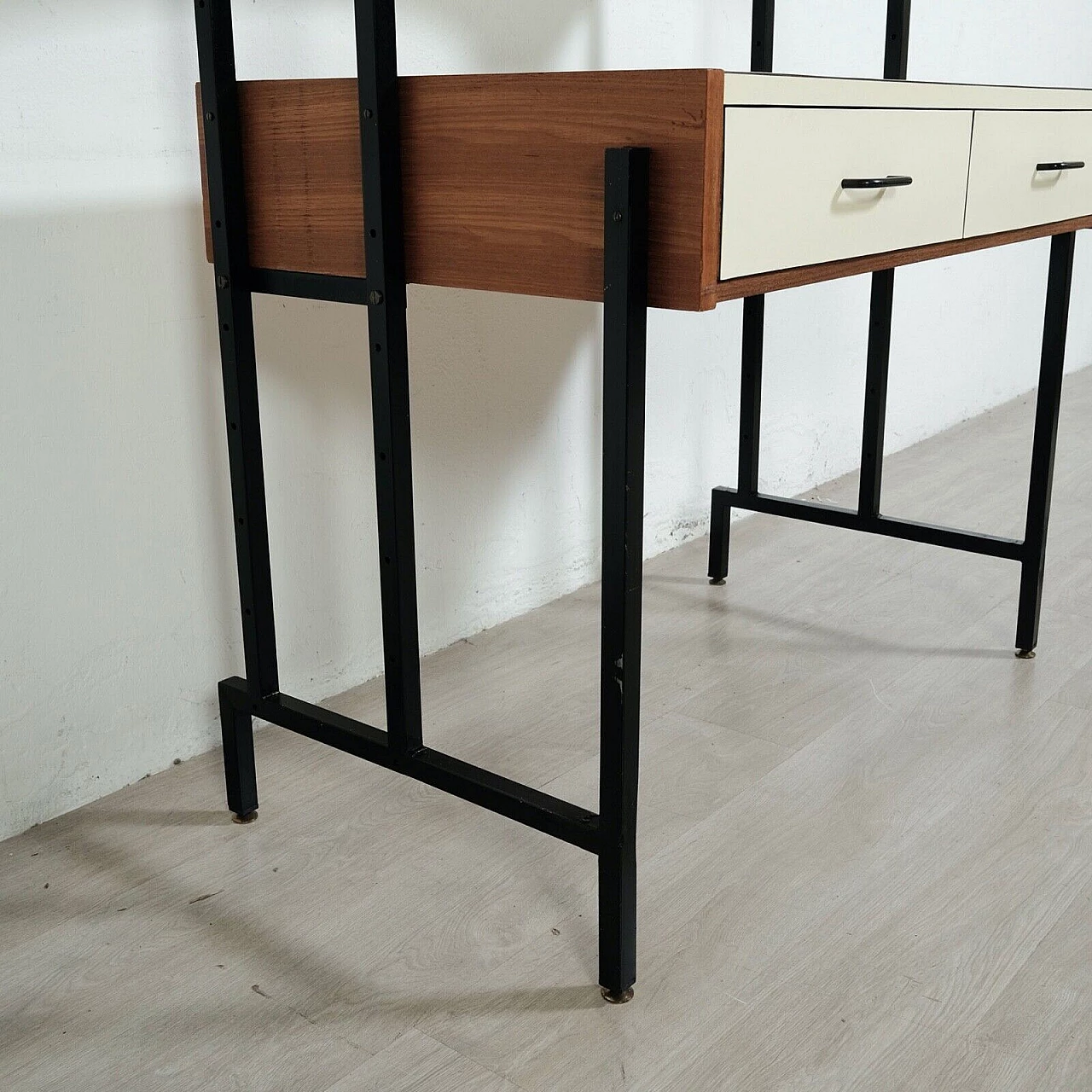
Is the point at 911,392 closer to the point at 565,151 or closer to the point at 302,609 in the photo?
the point at 302,609

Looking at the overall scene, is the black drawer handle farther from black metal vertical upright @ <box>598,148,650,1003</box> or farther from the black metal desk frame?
the black metal desk frame

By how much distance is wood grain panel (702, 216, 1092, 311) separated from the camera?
3.02ft

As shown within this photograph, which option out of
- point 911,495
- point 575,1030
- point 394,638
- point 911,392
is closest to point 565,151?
point 394,638

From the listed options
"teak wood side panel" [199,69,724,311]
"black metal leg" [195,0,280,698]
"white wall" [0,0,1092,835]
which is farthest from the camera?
"white wall" [0,0,1092,835]

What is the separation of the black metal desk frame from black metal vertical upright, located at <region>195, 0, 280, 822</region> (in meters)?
0.80

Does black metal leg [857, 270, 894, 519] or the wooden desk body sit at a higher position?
the wooden desk body

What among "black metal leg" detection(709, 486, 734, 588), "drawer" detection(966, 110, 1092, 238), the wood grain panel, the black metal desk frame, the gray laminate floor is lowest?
the gray laminate floor

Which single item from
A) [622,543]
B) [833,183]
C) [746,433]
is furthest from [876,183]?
[746,433]

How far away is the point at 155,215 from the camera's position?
1.28 m

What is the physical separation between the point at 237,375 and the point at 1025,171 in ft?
2.72

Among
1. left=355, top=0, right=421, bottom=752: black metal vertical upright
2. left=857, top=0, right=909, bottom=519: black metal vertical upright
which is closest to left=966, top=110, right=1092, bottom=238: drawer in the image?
left=857, top=0, right=909, bottom=519: black metal vertical upright

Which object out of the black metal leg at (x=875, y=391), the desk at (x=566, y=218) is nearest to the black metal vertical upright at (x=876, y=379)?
the black metal leg at (x=875, y=391)

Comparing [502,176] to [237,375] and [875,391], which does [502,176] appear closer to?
[237,375]

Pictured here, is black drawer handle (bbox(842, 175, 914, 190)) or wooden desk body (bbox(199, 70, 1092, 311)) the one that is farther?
black drawer handle (bbox(842, 175, 914, 190))
